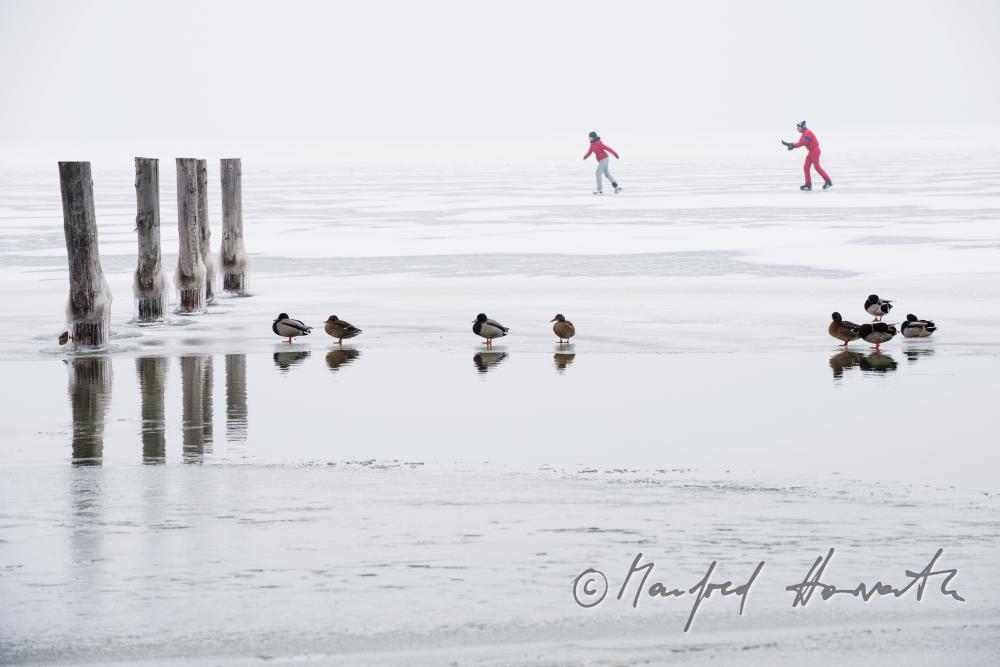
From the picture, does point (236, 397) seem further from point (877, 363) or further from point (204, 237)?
point (204, 237)

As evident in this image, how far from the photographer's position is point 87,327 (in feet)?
47.3

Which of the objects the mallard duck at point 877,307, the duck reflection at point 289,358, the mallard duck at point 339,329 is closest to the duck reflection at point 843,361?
the mallard duck at point 877,307

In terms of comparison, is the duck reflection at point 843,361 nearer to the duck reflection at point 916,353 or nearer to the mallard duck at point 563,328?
the duck reflection at point 916,353

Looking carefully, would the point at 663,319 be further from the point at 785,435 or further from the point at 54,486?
the point at 54,486

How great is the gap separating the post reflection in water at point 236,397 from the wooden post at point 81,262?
1.38 m

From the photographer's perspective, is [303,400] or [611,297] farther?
[611,297]

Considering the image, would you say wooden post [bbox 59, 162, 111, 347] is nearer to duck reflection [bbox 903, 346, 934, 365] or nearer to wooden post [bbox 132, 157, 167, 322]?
wooden post [bbox 132, 157, 167, 322]

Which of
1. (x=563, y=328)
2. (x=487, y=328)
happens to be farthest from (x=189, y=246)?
(x=563, y=328)

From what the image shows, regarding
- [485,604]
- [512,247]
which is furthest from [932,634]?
[512,247]

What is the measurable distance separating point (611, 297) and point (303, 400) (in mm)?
7603

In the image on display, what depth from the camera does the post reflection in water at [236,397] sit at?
10273 millimetres

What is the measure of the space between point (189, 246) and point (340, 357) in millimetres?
4670

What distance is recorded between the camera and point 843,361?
13305mm

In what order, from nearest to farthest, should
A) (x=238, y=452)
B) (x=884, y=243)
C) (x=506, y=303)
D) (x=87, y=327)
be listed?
(x=238, y=452) < (x=87, y=327) < (x=506, y=303) < (x=884, y=243)
